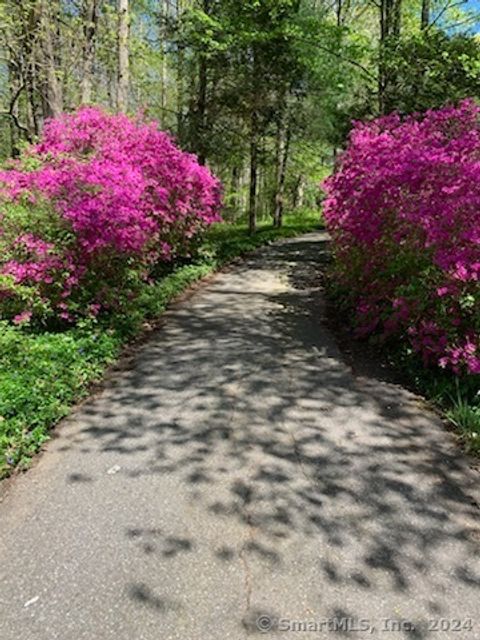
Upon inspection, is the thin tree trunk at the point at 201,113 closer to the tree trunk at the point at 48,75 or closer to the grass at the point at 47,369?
the tree trunk at the point at 48,75

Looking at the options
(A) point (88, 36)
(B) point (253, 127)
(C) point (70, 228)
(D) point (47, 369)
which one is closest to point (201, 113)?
(B) point (253, 127)

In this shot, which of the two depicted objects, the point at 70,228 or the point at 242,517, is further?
the point at 70,228

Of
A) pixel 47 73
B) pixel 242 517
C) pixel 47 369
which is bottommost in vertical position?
pixel 242 517

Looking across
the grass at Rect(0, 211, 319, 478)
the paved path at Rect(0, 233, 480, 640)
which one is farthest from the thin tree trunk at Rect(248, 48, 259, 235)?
the paved path at Rect(0, 233, 480, 640)

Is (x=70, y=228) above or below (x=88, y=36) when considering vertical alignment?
below

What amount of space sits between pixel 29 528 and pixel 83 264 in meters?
3.82

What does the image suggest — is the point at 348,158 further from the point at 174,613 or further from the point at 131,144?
the point at 174,613

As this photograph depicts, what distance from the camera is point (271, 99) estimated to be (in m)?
15.0

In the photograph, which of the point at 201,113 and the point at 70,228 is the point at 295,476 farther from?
the point at 201,113

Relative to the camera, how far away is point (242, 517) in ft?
10.3

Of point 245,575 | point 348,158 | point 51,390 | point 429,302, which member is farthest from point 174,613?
point 348,158

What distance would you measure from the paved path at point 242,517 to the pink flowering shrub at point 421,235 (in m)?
0.88

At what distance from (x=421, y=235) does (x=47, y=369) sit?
426cm

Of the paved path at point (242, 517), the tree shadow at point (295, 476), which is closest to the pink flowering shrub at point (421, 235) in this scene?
the tree shadow at point (295, 476)
